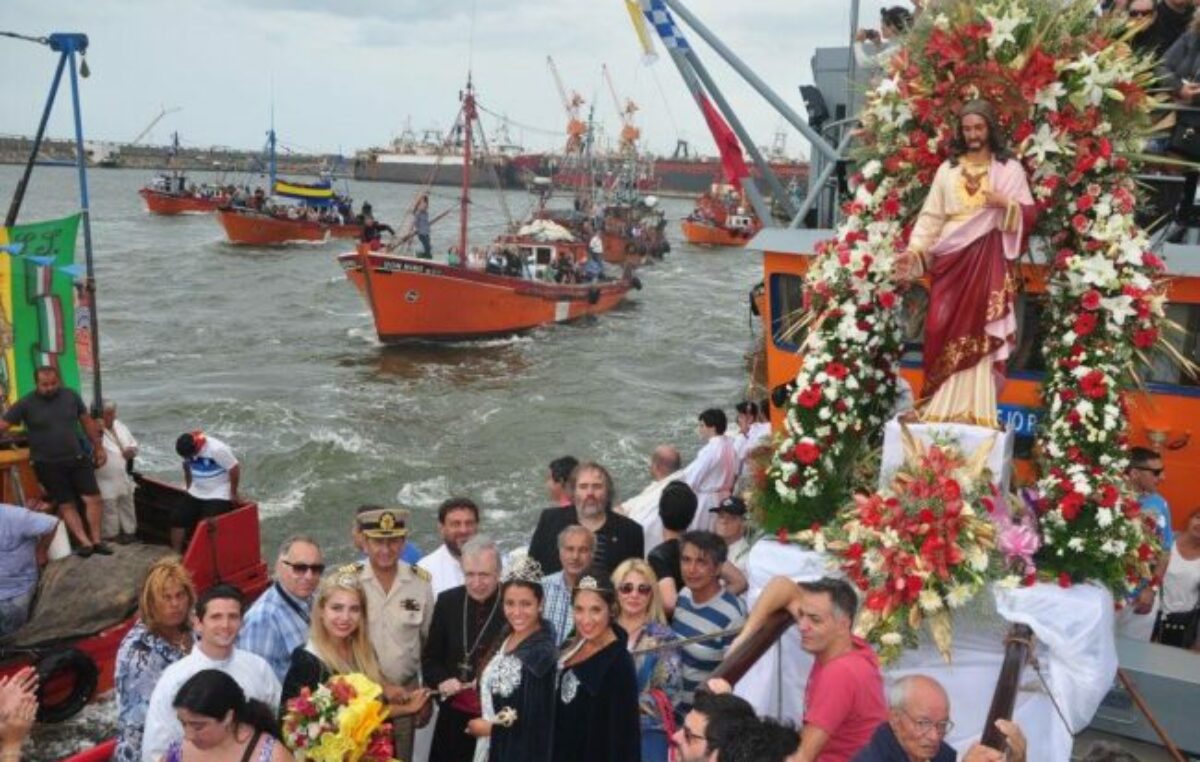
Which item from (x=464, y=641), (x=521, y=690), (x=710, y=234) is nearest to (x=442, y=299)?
(x=464, y=641)

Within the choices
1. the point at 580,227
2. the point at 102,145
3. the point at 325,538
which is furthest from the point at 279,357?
the point at 102,145

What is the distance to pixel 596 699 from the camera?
15.3 feet

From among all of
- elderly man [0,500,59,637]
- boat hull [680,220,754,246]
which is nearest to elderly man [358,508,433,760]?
elderly man [0,500,59,637]

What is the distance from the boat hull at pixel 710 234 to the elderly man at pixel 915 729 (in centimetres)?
7071

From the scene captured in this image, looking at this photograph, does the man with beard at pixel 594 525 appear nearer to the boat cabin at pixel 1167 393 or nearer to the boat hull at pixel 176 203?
the boat cabin at pixel 1167 393

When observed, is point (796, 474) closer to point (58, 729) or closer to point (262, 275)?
point (58, 729)

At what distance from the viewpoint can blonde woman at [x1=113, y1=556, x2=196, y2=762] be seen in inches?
210

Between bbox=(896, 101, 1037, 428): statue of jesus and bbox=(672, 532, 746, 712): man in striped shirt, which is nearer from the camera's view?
bbox=(672, 532, 746, 712): man in striped shirt

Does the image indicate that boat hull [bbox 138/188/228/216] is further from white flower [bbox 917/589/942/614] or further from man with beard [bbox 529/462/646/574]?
white flower [bbox 917/589/942/614]

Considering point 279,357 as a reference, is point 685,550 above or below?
above

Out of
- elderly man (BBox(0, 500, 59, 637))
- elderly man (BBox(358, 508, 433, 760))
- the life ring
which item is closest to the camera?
elderly man (BBox(358, 508, 433, 760))

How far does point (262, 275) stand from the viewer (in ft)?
164

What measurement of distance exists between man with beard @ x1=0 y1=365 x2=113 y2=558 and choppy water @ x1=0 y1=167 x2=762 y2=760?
1.68 metres

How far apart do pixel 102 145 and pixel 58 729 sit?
198m
